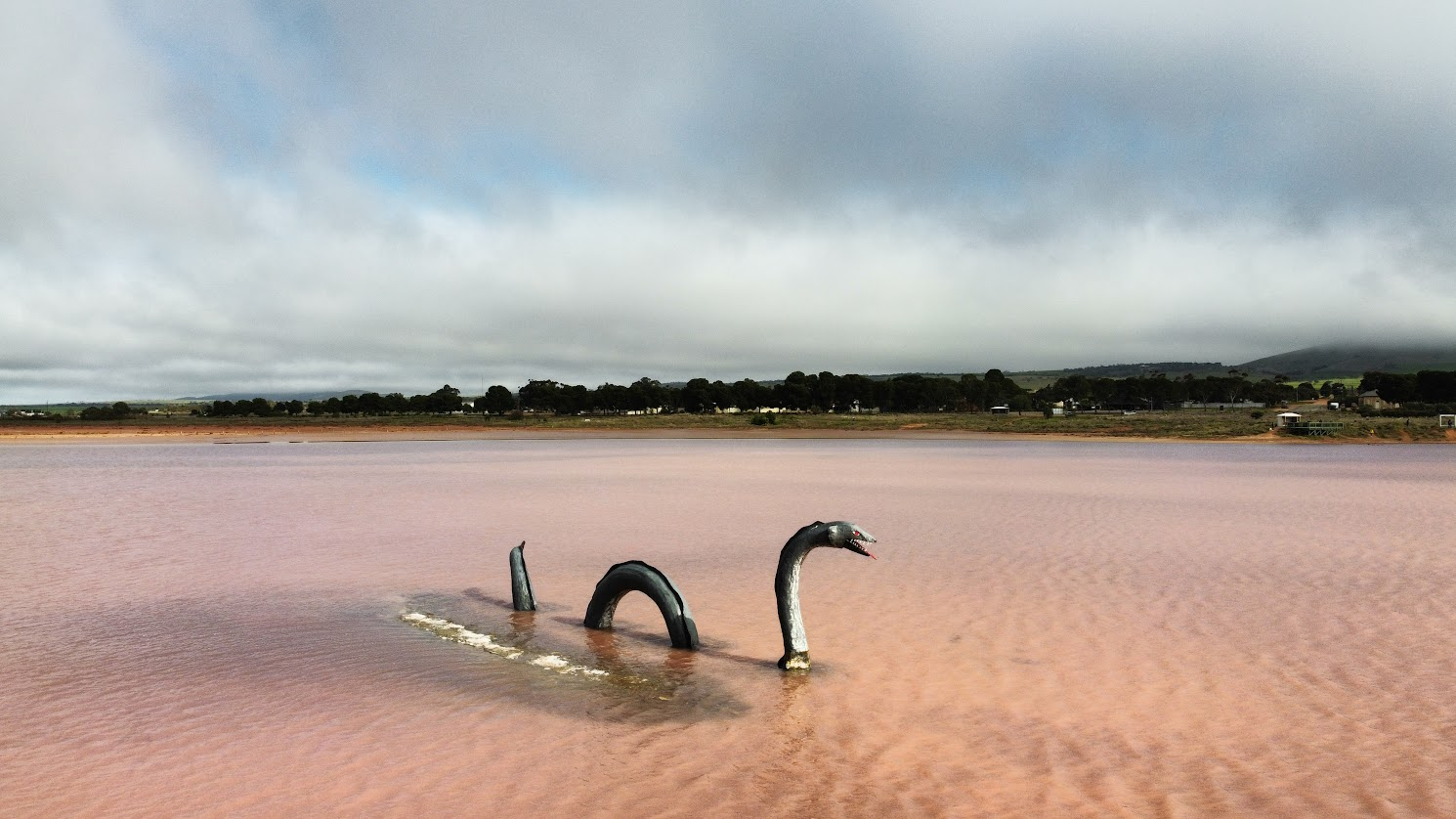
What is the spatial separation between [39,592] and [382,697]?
691cm

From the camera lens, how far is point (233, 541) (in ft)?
50.7

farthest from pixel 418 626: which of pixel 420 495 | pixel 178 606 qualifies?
pixel 420 495

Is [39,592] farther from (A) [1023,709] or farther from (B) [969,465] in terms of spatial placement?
(B) [969,465]

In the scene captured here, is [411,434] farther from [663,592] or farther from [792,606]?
[792,606]

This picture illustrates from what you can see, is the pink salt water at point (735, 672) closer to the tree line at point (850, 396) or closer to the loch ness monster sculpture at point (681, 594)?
the loch ness monster sculpture at point (681, 594)

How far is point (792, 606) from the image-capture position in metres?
7.67

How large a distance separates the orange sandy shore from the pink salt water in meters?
50.1

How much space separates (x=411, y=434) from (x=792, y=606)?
2938 inches

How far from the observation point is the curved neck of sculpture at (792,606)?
7.59 meters

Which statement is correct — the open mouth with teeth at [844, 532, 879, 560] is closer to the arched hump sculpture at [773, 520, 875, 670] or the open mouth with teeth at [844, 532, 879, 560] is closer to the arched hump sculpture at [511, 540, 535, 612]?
the arched hump sculpture at [773, 520, 875, 670]

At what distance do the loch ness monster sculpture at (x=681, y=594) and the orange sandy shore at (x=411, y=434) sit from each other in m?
57.6

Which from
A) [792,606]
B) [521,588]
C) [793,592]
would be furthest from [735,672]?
[521,588]

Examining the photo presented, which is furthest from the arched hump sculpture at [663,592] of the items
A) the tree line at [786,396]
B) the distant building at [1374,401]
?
the tree line at [786,396]

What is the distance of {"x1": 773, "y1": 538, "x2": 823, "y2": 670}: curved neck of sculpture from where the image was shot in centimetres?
759
